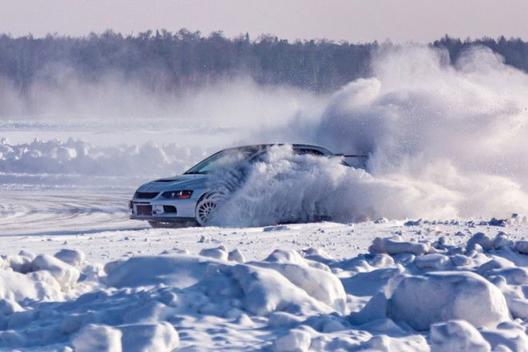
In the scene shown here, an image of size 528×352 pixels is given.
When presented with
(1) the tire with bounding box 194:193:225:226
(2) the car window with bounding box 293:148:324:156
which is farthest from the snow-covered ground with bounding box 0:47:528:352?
(2) the car window with bounding box 293:148:324:156

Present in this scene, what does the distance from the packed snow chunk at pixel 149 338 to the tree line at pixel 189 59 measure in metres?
76.5

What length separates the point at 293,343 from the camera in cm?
538

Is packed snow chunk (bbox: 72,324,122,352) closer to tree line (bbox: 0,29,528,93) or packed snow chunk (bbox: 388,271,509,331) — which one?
packed snow chunk (bbox: 388,271,509,331)

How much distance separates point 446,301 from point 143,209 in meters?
9.71

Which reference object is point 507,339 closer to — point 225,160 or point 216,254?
point 216,254

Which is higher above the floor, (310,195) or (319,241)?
(319,241)

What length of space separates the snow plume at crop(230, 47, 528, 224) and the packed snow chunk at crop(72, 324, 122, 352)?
9.77m

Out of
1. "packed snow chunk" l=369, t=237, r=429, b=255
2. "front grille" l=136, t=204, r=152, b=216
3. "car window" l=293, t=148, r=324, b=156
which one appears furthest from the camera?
"car window" l=293, t=148, r=324, b=156

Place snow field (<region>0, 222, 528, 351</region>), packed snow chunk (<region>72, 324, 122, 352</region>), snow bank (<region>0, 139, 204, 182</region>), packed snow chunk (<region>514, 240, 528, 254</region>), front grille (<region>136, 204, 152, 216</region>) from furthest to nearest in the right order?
snow bank (<region>0, 139, 204, 182</region>)
front grille (<region>136, 204, 152, 216</region>)
packed snow chunk (<region>514, 240, 528, 254</region>)
snow field (<region>0, 222, 528, 351</region>)
packed snow chunk (<region>72, 324, 122, 352</region>)

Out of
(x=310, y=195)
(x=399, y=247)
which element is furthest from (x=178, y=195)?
(x=399, y=247)

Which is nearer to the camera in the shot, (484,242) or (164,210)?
(484,242)

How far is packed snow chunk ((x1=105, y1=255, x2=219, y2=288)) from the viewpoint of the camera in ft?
23.9

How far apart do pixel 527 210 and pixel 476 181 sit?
1.00 metres

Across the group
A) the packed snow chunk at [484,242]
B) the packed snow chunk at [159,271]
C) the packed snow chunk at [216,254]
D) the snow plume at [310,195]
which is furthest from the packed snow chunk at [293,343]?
the snow plume at [310,195]
